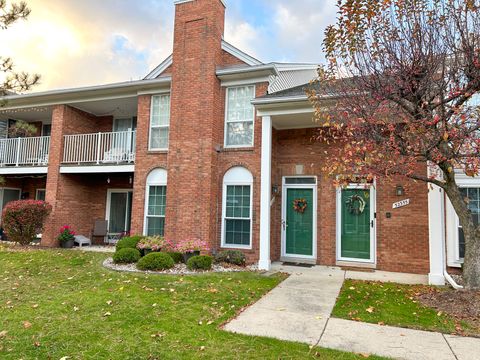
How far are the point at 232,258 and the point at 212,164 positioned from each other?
9.54ft

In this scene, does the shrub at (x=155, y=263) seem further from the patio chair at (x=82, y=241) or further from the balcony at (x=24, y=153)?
the balcony at (x=24, y=153)

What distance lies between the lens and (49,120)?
1509cm

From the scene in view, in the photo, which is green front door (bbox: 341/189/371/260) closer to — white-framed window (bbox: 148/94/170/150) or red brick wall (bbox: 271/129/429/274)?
red brick wall (bbox: 271/129/429/274)

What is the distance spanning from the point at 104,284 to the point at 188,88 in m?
6.40

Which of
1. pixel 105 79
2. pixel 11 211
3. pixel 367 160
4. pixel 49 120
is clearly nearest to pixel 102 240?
pixel 11 211

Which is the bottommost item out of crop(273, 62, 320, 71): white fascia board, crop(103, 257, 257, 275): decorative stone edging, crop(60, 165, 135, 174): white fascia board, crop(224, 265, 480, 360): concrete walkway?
crop(224, 265, 480, 360): concrete walkway

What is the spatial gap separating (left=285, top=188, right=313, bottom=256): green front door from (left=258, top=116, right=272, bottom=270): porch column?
1552mm

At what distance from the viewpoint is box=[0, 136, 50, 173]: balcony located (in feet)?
43.7

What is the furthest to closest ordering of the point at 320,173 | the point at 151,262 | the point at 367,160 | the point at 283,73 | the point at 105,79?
the point at 105,79 < the point at 283,73 < the point at 320,173 < the point at 151,262 < the point at 367,160

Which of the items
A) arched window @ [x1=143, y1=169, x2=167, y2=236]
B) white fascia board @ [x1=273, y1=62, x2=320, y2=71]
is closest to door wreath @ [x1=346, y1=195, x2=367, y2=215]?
white fascia board @ [x1=273, y1=62, x2=320, y2=71]

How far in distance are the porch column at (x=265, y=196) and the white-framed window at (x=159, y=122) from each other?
3.79 m

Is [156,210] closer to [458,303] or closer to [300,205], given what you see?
[300,205]

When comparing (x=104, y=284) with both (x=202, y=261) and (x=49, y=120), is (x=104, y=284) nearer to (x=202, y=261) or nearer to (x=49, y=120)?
(x=202, y=261)

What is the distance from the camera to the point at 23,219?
11.0 metres
